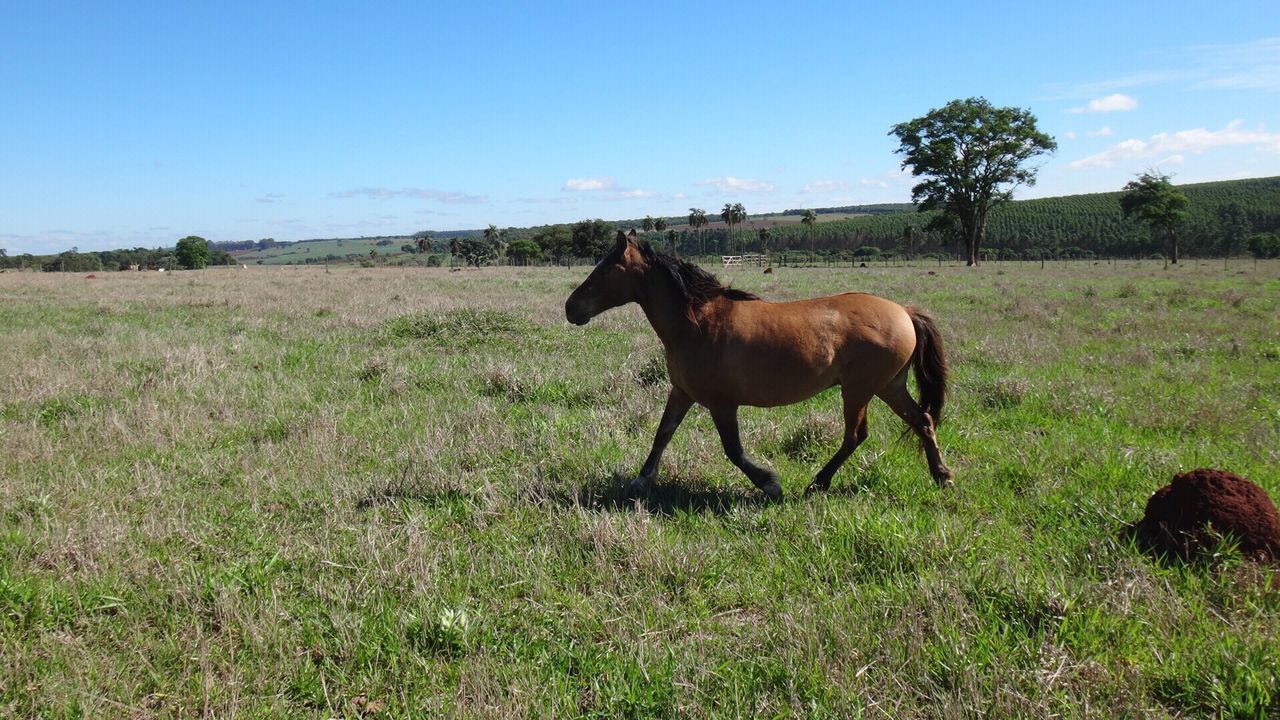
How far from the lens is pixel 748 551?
13.9ft

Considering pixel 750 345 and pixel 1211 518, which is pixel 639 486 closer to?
pixel 750 345

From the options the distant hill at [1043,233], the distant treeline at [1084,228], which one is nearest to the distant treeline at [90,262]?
the distant hill at [1043,233]

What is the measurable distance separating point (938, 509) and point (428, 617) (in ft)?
11.6

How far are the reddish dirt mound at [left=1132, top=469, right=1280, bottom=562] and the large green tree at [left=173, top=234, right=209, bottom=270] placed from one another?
107 metres

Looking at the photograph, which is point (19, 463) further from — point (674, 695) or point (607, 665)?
point (674, 695)

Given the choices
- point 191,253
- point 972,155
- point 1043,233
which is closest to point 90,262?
point 191,253

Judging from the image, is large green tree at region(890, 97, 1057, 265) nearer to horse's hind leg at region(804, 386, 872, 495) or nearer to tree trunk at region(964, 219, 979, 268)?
tree trunk at region(964, 219, 979, 268)

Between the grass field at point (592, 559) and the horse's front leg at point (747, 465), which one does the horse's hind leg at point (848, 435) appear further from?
the horse's front leg at point (747, 465)

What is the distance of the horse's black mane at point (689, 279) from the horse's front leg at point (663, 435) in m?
0.77

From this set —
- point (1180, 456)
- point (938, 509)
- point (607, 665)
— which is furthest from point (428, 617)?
point (1180, 456)

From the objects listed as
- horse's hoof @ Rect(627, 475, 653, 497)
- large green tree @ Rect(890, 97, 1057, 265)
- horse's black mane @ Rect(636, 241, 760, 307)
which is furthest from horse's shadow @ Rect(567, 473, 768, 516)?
large green tree @ Rect(890, 97, 1057, 265)

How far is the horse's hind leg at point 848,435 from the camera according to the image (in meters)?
5.31

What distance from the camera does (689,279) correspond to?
547 cm

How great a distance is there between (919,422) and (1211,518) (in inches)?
80.9
